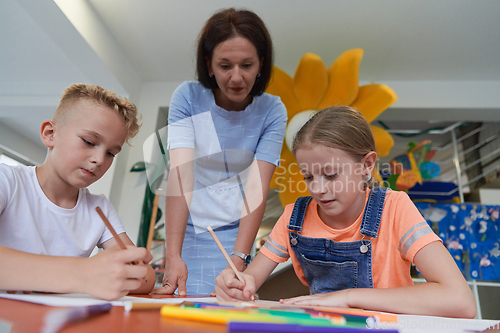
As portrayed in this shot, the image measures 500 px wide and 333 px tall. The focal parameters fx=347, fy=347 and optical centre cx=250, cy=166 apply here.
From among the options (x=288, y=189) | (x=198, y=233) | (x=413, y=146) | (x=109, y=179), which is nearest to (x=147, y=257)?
(x=198, y=233)

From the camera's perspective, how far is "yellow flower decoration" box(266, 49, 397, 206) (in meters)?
1.91

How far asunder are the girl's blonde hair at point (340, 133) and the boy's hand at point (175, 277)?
44 cm

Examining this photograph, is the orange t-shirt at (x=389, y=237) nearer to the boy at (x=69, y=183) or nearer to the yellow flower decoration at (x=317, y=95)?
the boy at (x=69, y=183)

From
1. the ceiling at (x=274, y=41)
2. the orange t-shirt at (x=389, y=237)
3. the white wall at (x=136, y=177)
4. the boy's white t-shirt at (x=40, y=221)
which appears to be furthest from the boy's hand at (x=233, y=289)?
the white wall at (x=136, y=177)

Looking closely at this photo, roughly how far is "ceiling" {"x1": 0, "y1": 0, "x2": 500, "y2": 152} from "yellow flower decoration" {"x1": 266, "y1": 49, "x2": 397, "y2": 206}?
1.45 ft

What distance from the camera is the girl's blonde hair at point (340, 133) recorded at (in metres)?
0.89

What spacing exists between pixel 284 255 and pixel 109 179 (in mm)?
1893

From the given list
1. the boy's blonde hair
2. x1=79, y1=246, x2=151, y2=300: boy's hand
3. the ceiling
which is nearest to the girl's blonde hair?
the boy's blonde hair

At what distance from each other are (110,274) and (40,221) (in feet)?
1.49

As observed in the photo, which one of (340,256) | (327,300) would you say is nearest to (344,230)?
(340,256)

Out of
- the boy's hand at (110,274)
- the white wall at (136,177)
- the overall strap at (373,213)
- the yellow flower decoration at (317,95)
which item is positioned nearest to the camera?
the boy's hand at (110,274)

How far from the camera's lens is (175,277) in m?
0.88

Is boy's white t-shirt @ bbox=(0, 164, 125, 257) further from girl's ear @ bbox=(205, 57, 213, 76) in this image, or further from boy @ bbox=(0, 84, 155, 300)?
girl's ear @ bbox=(205, 57, 213, 76)

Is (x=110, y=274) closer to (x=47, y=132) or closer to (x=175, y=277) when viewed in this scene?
(x=175, y=277)
